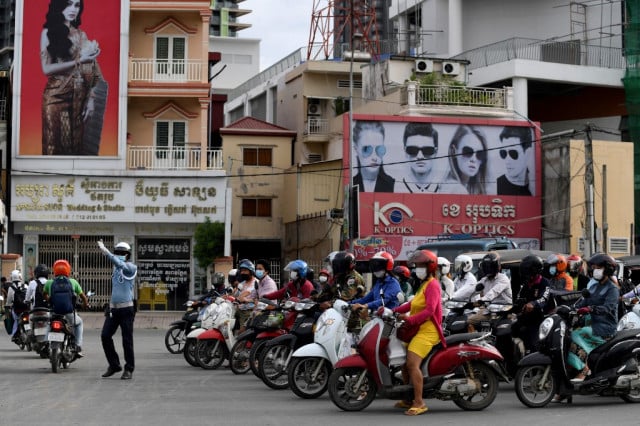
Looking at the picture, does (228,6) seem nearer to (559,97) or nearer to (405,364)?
(559,97)

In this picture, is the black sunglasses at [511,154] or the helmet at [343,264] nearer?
the helmet at [343,264]

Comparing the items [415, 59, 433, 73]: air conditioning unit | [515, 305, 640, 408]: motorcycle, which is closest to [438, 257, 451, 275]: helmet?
[515, 305, 640, 408]: motorcycle

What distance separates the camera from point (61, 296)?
1867 cm

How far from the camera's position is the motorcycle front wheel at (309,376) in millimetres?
14242

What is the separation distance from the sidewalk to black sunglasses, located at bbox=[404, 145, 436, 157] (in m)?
10.1

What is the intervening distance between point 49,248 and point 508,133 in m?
17.5

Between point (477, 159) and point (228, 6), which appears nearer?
point (477, 159)

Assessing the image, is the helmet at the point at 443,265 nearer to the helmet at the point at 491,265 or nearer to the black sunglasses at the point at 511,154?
the helmet at the point at 491,265

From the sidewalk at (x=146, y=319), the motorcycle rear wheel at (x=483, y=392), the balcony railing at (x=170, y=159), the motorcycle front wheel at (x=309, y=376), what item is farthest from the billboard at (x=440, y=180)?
the motorcycle rear wheel at (x=483, y=392)

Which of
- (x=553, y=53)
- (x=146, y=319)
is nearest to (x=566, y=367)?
(x=146, y=319)

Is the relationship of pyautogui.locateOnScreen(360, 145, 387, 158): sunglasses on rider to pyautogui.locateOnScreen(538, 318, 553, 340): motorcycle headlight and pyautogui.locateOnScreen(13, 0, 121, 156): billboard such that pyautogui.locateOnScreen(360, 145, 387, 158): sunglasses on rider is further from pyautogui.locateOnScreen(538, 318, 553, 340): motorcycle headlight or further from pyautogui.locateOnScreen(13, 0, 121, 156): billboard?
pyautogui.locateOnScreen(538, 318, 553, 340): motorcycle headlight

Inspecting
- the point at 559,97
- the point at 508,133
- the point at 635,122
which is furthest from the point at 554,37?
the point at 508,133

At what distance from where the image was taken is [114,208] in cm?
4122

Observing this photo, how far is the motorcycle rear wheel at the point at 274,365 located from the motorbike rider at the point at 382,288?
73.4 inches
